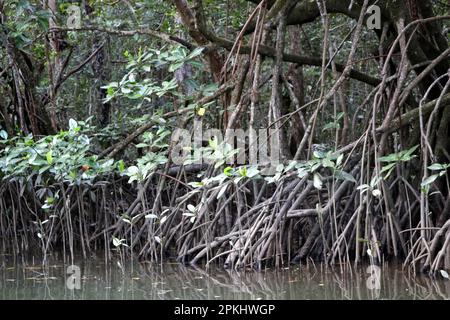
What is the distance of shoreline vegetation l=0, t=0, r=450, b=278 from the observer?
5.29 metres

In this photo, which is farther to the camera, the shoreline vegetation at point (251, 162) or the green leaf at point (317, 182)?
the shoreline vegetation at point (251, 162)

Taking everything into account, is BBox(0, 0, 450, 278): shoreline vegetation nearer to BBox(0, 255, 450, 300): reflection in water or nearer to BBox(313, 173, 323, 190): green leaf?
BBox(313, 173, 323, 190): green leaf

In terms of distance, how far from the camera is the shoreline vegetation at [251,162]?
5.29m

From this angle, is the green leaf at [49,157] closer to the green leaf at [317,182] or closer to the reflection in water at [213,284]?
the reflection in water at [213,284]

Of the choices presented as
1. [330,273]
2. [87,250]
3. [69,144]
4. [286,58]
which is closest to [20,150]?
[69,144]

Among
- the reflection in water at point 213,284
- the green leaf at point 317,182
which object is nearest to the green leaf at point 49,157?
the reflection in water at point 213,284

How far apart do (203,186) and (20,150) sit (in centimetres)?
155

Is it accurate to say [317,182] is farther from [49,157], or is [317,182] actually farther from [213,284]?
[49,157]

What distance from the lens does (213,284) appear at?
4965mm

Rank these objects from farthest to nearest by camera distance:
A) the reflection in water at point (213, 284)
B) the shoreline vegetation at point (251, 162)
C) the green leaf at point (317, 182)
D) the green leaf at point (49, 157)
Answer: the green leaf at point (49, 157) < the shoreline vegetation at point (251, 162) < the green leaf at point (317, 182) < the reflection in water at point (213, 284)

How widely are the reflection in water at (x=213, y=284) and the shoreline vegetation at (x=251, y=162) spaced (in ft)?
0.52

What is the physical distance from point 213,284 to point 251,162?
982mm

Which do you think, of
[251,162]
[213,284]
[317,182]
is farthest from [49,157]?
[317,182]
